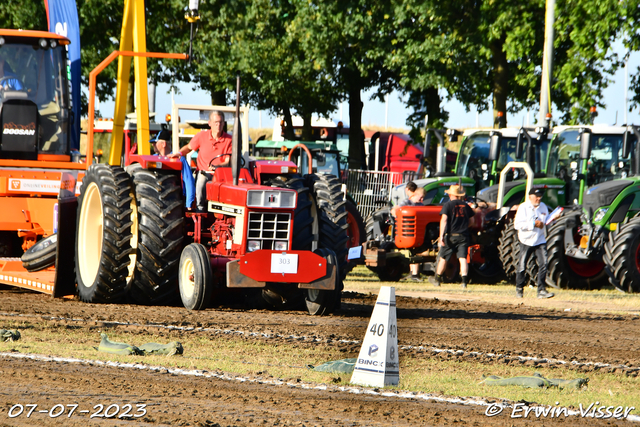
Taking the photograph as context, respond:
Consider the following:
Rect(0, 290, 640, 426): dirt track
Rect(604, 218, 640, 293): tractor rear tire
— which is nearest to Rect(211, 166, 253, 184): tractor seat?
Rect(0, 290, 640, 426): dirt track

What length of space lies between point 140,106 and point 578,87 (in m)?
11.8

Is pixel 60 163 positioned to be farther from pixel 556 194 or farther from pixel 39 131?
pixel 556 194

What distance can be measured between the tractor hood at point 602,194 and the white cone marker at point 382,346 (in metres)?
10.1

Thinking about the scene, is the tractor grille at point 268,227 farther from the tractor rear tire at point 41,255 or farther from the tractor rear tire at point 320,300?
the tractor rear tire at point 41,255

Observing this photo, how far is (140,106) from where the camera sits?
16156 millimetres

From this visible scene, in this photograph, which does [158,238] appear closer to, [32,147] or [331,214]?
[331,214]

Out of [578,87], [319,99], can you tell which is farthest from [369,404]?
[319,99]

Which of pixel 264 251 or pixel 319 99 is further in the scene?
pixel 319 99

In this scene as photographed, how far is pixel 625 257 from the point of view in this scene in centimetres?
1444

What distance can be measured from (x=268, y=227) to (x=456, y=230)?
6.38m

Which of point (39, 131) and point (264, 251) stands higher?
point (39, 131)

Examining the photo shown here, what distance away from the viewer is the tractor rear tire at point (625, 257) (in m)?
14.4

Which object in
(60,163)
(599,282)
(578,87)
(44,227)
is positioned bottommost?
(599,282)

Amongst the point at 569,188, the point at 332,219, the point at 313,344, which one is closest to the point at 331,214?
the point at 332,219
